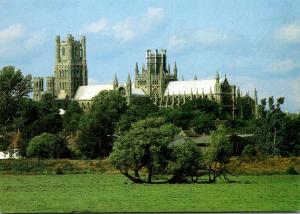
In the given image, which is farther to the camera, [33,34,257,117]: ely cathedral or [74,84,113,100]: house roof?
[74,84,113,100]: house roof

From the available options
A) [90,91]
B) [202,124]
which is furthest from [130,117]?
[90,91]

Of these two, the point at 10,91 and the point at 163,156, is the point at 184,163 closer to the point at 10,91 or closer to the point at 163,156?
the point at 163,156

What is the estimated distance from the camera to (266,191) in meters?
42.4

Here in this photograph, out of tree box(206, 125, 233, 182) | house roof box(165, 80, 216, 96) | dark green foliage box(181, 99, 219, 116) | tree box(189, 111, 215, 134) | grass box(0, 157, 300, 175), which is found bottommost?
grass box(0, 157, 300, 175)

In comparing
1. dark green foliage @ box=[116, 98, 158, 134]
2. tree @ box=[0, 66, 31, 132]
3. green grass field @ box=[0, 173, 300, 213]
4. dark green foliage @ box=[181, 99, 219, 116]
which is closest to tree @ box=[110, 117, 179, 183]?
green grass field @ box=[0, 173, 300, 213]

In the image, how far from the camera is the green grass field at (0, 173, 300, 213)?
115 feet

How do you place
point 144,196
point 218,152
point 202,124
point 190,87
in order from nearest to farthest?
point 144,196 < point 218,152 < point 202,124 < point 190,87

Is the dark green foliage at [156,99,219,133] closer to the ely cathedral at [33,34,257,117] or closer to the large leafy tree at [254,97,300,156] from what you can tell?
the ely cathedral at [33,34,257,117]

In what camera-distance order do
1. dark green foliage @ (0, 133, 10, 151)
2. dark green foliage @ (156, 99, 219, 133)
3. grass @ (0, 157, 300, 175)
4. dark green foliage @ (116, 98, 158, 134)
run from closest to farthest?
grass @ (0, 157, 300, 175) → dark green foliage @ (0, 133, 10, 151) → dark green foliage @ (116, 98, 158, 134) → dark green foliage @ (156, 99, 219, 133)

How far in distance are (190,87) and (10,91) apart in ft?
321

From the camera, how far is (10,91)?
266 ft

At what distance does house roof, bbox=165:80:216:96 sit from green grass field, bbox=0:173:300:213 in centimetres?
12006

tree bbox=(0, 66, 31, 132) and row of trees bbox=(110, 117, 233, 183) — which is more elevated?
tree bbox=(0, 66, 31, 132)

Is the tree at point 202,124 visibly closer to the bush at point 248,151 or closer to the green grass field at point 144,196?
the bush at point 248,151
